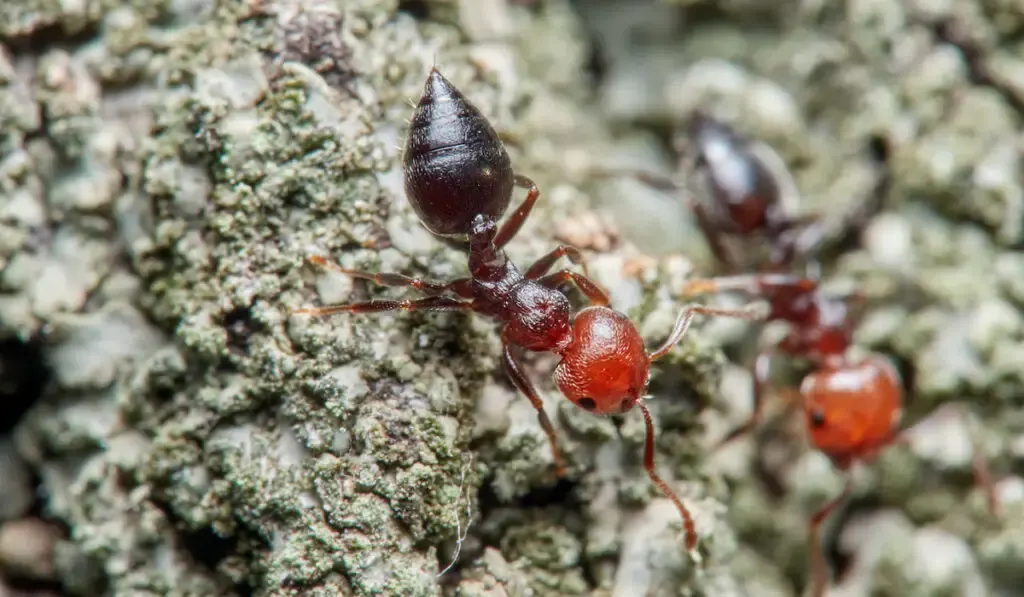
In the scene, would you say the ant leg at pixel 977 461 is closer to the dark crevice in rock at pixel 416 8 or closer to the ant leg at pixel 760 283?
the ant leg at pixel 760 283

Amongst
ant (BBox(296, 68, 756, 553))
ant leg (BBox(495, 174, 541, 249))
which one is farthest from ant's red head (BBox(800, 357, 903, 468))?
ant leg (BBox(495, 174, 541, 249))

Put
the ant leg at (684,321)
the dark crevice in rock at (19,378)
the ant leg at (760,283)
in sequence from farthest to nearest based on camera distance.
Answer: the ant leg at (760,283) < the dark crevice in rock at (19,378) < the ant leg at (684,321)

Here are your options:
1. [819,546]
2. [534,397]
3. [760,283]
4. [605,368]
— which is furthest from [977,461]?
[534,397]

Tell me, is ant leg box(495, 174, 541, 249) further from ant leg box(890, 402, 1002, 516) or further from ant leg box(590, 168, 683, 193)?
ant leg box(890, 402, 1002, 516)

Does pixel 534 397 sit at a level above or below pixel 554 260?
below

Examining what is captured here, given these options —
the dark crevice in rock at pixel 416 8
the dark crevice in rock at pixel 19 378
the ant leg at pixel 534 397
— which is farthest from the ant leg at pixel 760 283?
the dark crevice in rock at pixel 19 378

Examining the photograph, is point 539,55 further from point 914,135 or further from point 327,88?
point 914,135

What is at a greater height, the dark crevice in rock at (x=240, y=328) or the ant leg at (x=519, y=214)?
the ant leg at (x=519, y=214)

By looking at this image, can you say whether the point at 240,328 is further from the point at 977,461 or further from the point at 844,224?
the point at 977,461
